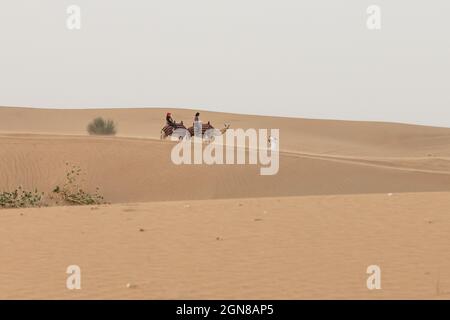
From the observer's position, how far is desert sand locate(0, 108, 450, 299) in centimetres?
768

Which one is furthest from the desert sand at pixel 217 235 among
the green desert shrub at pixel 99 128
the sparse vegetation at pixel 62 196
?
the green desert shrub at pixel 99 128

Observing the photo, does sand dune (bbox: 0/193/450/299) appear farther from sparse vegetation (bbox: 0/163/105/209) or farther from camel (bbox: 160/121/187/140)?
camel (bbox: 160/121/187/140)

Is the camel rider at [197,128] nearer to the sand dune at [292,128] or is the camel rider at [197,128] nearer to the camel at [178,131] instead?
the camel at [178,131]

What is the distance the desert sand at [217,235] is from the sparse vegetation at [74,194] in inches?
16.2

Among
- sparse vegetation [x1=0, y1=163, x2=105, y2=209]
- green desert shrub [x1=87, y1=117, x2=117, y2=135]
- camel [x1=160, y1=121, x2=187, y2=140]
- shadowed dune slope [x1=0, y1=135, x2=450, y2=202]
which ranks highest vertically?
green desert shrub [x1=87, y1=117, x2=117, y2=135]

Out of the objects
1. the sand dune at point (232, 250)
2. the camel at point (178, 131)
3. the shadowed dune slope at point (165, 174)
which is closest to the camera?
the sand dune at point (232, 250)

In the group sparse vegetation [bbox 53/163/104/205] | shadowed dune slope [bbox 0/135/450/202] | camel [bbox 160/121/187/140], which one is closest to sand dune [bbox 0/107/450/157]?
camel [bbox 160/121/187/140]

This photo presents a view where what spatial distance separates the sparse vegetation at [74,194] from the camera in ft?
63.8

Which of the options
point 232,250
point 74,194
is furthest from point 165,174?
point 232,250

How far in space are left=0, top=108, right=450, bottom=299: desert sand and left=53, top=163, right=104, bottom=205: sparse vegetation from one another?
413mm

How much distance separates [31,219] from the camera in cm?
1252
